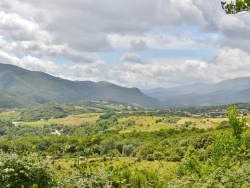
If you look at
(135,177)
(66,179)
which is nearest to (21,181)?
(66,179)

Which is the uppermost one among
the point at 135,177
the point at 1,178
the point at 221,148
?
the point at 1,178

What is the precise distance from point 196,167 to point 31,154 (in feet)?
115

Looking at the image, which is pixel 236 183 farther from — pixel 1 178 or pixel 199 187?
pixel 1 178

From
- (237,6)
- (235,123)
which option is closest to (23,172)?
(237,6)

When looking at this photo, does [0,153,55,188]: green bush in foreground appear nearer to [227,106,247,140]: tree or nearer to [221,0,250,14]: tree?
[221,0,250,14]: tree

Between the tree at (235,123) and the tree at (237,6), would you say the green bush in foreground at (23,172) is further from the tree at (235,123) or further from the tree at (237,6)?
the tree at (235,123)

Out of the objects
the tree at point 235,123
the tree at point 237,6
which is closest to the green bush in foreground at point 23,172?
the tree at point 237,6

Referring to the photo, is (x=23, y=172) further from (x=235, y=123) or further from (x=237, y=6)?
(x=235, y=123)

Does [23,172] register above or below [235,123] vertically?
below

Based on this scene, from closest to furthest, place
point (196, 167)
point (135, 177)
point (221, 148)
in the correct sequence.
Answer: point (221, 148), point (196, 167), point (135, 177)

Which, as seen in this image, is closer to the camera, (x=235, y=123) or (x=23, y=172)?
(x=23, y=172)

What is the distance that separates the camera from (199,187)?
14.6 metres

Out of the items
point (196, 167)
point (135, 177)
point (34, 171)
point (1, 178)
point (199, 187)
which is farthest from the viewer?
point (135, 177)

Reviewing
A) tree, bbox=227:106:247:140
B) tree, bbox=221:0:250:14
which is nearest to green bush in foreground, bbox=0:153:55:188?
tree, bbox=221:0:250:14
